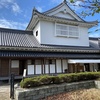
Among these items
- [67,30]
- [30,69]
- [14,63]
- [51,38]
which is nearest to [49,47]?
[51,38]

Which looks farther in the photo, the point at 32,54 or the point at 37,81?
the point at 32,54

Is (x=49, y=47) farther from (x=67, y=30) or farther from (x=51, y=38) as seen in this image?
(x=67, y=30)

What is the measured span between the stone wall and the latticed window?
9514 mm

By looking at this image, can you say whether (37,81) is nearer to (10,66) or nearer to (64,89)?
(64,89)

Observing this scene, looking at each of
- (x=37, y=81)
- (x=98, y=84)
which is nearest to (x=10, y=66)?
(x=37, y=81)

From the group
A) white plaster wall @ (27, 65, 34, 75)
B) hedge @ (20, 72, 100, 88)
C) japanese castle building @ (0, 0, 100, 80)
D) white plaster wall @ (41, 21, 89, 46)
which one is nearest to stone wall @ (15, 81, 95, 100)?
hedge @ (20, 72, 100, 88)

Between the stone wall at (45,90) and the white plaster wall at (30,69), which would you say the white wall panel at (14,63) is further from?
the stone wall at (45,90)

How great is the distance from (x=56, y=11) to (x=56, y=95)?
1280cm

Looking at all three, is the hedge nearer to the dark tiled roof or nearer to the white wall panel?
the dark tiled roof

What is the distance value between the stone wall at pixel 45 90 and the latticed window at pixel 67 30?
9514mm

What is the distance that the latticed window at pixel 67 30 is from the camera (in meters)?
16.1

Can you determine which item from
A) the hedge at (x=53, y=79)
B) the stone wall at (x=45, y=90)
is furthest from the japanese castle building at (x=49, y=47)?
the stone wall at (x=45, y=90)

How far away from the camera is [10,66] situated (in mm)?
13227

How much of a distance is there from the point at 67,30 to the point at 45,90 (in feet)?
38.3
